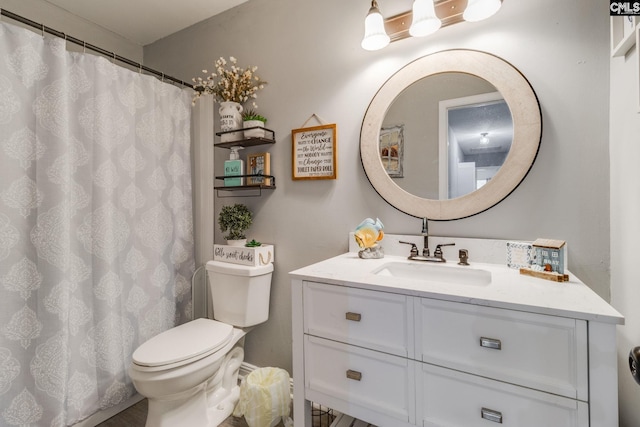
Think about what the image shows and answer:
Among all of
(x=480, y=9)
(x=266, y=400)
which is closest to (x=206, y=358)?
(x=266, y=400)

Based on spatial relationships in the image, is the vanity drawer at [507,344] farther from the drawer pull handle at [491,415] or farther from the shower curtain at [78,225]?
the shower curtain at [78,225]

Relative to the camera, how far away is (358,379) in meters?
1.08

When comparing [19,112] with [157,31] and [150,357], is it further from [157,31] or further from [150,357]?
[157,31]

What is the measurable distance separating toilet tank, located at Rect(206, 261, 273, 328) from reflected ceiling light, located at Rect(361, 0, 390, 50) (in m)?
1.30

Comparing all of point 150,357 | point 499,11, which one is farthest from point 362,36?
point 150,357

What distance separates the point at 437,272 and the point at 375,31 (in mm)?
1134

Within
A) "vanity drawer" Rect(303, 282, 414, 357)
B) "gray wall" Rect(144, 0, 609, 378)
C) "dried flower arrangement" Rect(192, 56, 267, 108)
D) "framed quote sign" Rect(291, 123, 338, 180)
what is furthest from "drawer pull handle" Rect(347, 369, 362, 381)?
"dried flower arrangement" Rect(192, 56, 267, 108)

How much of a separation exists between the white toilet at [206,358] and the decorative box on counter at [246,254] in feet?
0.11

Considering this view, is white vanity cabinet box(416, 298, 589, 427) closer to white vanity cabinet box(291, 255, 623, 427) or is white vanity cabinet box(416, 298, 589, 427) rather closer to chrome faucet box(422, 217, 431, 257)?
white vanity cabinet box(291, 255, 623, 427)

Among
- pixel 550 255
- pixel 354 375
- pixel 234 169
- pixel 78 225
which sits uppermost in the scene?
pixel 234 169

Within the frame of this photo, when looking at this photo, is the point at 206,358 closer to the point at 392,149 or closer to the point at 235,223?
the point at 235,223

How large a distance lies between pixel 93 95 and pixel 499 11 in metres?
2.00

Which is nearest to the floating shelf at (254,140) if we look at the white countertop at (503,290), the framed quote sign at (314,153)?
the framed quote sign at (314,153)

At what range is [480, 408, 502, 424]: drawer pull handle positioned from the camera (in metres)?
0.86
